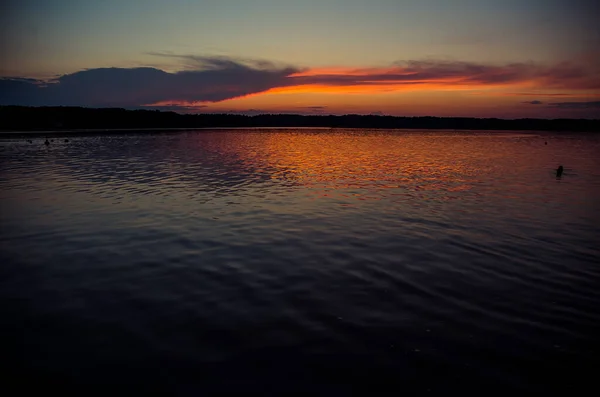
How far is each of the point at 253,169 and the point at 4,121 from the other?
139694mm

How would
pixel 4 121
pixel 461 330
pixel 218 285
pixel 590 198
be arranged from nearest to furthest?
1. pixel 461 330
2. pixel 218 285
3. pixel 590 198
4. pixel 4 121

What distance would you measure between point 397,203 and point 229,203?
9.58 meters

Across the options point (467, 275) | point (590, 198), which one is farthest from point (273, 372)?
point (590, 198)

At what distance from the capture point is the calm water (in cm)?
634

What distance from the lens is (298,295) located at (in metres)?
9.20

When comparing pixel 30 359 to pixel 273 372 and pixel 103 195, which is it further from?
pixel 103 195

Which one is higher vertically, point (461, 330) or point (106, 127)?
point (106, 127)

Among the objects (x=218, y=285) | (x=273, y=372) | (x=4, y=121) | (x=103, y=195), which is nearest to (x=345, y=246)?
(x=218, y=285)

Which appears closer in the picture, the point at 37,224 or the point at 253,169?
the point at 37,224

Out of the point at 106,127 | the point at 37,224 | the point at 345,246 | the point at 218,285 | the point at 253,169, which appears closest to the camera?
the point at 218,285

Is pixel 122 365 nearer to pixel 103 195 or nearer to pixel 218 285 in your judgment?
pixel 218 285

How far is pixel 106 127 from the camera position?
492ft

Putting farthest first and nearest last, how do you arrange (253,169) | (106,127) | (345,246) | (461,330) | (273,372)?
(106,127), (253,169), (345,246), (461,330), (273,372)

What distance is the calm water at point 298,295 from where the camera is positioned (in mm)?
6336
